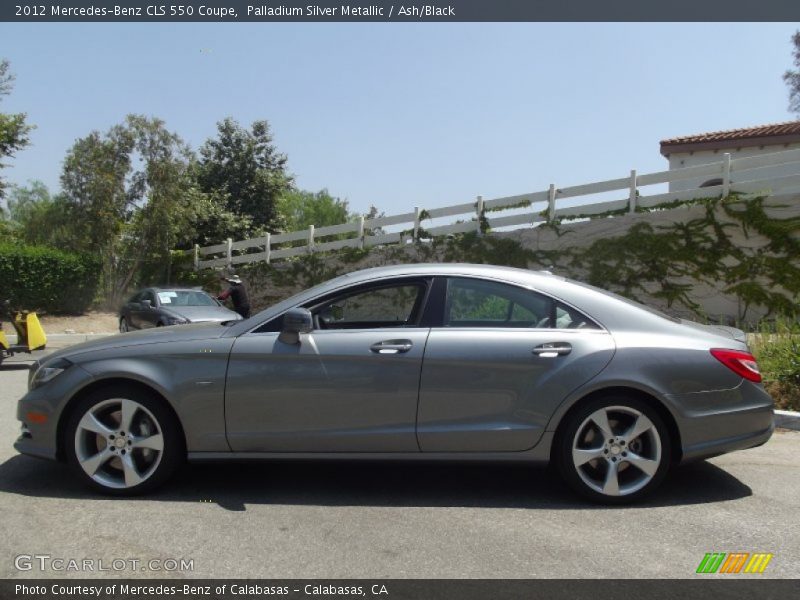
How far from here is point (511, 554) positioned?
11.1ft

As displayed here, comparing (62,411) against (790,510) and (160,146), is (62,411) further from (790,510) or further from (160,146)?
(160,146)

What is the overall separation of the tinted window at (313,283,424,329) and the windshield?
10186mm

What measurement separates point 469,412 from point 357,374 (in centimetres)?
70

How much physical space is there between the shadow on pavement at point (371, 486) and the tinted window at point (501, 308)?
880 millimetres

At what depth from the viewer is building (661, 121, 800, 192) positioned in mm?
20703

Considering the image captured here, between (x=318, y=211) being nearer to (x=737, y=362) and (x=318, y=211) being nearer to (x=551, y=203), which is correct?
(x=551, y=203)

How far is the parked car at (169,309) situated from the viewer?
13.1m

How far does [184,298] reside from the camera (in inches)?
563

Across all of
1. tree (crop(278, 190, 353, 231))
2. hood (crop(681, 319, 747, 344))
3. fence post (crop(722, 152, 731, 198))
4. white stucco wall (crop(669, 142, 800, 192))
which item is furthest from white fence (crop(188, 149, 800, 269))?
tree (crop(278, 190, 353, 231))

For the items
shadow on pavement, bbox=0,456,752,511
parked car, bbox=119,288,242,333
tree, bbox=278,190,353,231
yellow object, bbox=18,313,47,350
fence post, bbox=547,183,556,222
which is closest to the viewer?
shadow on pavement, bbox=0,456,752,511

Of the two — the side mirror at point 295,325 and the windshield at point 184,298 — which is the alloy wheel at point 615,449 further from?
the windshield at point 184,298

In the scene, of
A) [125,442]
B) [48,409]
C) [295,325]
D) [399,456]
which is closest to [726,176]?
[399,456]
